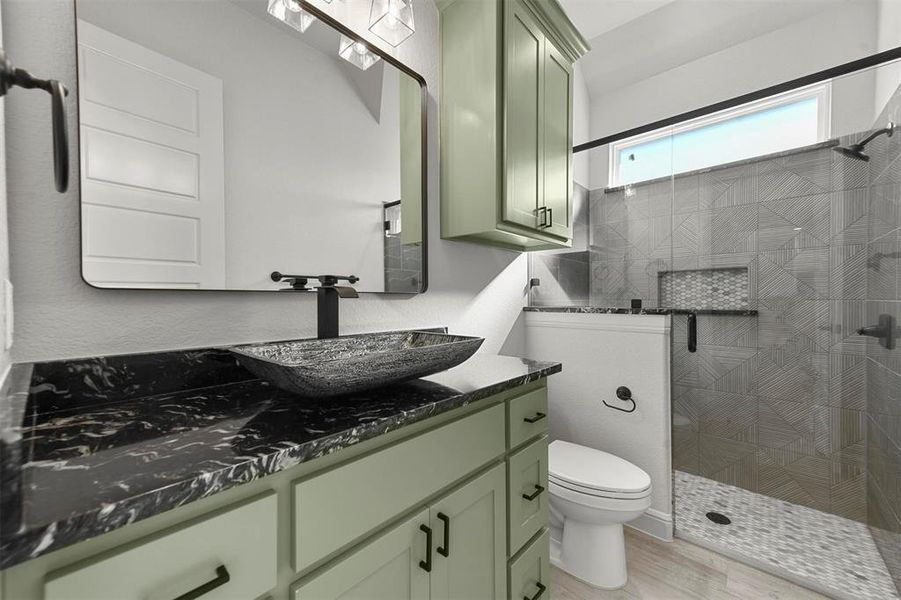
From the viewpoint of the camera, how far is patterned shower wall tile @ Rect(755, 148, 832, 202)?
2025mm

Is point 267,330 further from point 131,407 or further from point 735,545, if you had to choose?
point 735,545

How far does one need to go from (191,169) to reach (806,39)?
3.33m

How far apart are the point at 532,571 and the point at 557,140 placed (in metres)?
1.74

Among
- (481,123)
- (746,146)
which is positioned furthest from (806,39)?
(481,123)

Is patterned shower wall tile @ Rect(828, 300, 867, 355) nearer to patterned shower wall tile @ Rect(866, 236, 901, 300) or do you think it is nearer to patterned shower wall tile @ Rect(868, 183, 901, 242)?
patterned shower wall tile @ Rect(866, 236, 901, 300)

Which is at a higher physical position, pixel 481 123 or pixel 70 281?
pixel 481 123

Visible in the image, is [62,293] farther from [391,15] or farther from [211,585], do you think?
[391,15]

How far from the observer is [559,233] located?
185cm

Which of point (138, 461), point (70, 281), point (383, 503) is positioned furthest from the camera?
point (70, 281)

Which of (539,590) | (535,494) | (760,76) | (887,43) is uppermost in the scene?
(760,76)

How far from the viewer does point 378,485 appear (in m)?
0.70

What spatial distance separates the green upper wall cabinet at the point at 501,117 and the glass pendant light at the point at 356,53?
379 millimetres

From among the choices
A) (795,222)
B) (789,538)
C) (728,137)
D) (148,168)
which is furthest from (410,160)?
(789,538)

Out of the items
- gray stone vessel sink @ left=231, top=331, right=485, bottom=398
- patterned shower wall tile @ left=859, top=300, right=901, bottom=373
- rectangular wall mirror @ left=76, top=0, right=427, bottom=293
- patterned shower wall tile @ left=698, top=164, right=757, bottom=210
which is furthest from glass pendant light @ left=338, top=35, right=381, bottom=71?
patterned shower wall tile @ left=859, top=300, right=901, bottom=373
